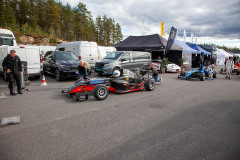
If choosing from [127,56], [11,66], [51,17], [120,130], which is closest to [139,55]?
[127,56]

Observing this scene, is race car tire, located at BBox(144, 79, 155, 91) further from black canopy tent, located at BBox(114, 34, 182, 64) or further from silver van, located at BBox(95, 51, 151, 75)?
black canopy tent, located at BBox(114, 34, 182, 64)

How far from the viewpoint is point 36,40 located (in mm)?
31141

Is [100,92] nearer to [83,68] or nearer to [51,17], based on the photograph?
[83,68]

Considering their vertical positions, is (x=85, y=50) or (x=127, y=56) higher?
(x=85, y=50)

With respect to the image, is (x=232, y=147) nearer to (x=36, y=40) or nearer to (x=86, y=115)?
(x=86, y=115)

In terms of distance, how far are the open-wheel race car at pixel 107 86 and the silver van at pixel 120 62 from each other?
4.12 m

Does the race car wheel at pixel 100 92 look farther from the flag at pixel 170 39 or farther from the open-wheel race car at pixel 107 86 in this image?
the flag at pixel 170 39

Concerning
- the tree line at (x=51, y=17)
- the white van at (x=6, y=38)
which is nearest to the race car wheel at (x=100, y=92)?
the white van at (x=6, y=38)

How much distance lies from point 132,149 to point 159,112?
2.20 m

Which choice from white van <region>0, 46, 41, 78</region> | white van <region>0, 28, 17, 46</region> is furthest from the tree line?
white van <region>0, 46, 41, 78</region>

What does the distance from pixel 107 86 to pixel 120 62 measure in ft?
17.5

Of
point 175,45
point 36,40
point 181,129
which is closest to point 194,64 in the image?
point 175,45

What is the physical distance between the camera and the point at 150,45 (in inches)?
746

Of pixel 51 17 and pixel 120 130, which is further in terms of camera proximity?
pixel 51 17
